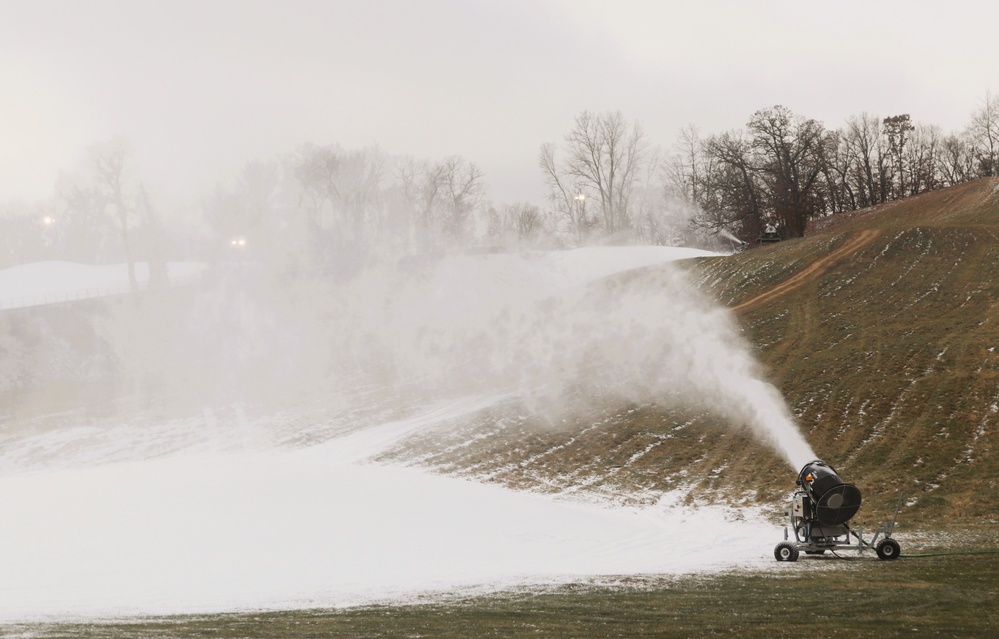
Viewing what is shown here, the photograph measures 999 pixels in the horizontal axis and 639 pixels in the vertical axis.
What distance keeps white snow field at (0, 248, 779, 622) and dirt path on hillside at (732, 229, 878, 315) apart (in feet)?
86.1

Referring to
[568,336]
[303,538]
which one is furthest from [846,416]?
[568,336]

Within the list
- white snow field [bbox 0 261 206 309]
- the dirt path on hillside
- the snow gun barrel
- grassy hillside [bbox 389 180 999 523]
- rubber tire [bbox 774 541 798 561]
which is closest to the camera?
the snow gun barrel

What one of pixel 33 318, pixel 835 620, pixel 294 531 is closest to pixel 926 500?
pixel 835 620

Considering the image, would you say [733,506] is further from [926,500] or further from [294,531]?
[294,531]

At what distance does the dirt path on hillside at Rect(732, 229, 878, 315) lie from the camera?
48791 millimetres

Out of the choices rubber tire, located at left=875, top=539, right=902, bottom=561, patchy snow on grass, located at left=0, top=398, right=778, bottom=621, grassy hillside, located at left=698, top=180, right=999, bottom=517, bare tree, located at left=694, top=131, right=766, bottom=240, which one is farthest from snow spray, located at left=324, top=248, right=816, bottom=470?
bare tree, located at left=694, top=131, right=766, bottom=240

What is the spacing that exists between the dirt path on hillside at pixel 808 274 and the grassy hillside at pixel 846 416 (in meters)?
0.20

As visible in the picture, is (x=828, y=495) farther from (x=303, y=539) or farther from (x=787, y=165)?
(x=787, y=165)

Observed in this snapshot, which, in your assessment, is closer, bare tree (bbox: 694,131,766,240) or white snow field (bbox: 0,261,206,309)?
white snow field (bbox: 0,261,206,309)

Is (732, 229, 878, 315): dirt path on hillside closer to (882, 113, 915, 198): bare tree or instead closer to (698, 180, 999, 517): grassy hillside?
(698, 180, 999, 517): grassy hillside

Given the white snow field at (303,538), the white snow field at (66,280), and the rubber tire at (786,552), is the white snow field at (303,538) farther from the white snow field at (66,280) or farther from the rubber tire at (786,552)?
the white snow field at (66,280)

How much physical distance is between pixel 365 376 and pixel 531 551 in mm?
30070

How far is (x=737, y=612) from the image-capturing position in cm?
1252

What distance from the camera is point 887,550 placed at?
53.5 ft
